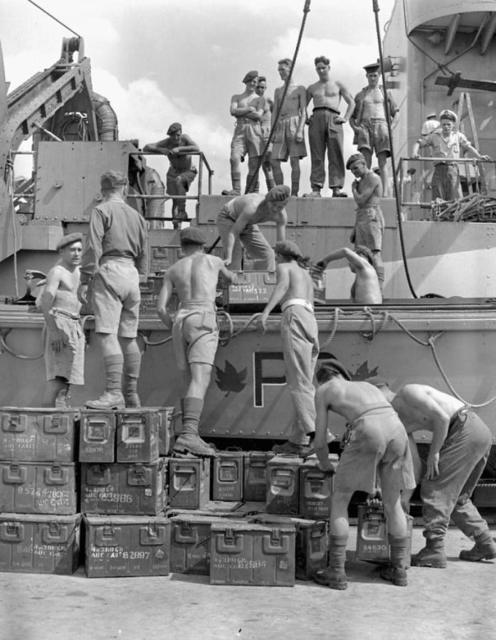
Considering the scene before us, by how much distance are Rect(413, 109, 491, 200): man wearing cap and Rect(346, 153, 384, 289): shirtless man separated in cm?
285

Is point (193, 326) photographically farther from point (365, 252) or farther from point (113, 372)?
point (365, 252)

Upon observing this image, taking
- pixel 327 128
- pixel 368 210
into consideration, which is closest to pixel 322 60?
pixel 327 128

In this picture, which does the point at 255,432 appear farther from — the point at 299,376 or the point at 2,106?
the point at 2,106

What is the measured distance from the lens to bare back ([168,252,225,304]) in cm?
780

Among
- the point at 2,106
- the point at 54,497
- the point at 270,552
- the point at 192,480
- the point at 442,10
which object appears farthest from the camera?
the point at 442,10

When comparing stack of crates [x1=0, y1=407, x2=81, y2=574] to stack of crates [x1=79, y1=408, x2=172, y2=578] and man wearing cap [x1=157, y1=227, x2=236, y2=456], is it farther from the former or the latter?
man wearing cap [x1=157, y1=227, x2=236, y2=456]

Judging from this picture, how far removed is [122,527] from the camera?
6574mm

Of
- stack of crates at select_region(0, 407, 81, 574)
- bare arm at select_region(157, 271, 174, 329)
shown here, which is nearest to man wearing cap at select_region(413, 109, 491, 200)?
bare arm at select_region(157, 271, 174, 329)

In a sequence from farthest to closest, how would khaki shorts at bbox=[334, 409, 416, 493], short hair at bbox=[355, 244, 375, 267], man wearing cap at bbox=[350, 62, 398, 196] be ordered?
man wearing cap at bbox=[350, 62, 398, 196]
short hair at bbox=[355, 244, 375, 267]
khaki shorts at bbox=[334, 409, 416, 493]

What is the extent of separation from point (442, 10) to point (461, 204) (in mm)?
6349

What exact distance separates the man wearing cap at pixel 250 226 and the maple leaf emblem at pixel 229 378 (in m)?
1.02

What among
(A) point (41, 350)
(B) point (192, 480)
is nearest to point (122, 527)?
(B) point (192, 480)

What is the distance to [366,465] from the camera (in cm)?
627

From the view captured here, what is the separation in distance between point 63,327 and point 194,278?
1.11 meters
